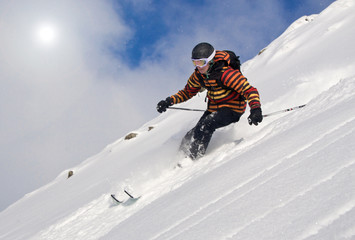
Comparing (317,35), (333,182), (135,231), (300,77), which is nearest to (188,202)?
(135,231)

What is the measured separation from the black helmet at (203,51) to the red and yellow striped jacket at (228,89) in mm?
141

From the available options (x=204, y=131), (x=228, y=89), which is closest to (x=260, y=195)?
(x=204, y=131)

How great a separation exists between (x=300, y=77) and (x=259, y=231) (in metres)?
6.33

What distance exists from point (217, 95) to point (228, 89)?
20cm

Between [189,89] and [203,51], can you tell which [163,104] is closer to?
[189,89]

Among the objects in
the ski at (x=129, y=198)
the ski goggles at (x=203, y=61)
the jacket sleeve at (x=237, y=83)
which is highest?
the ski goggles at (x=203, y=61)

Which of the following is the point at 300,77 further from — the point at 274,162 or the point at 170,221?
the point at 170,221

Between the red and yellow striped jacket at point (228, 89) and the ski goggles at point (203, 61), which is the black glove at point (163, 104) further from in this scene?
the ski goggles at point (203, 61)

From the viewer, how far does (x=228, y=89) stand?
448cm

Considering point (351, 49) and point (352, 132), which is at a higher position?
point (351, 49)

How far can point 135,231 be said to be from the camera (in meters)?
2.35

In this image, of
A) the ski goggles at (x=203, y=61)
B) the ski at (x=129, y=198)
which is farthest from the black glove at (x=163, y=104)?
the ski at (x=129, y=198)

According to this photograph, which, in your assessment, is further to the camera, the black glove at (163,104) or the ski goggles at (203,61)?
the black glove at (163,104)

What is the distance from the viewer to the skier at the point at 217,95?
13.8 feet
